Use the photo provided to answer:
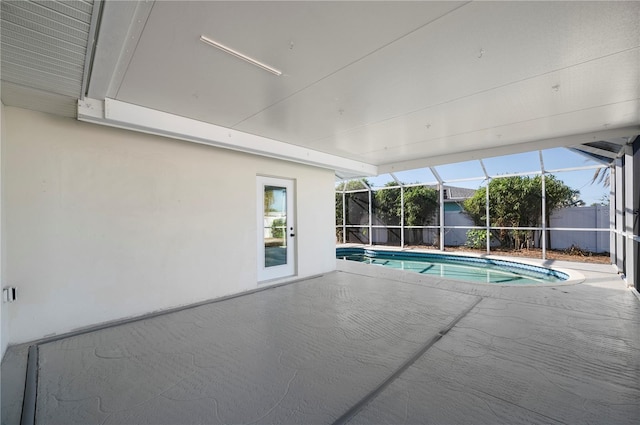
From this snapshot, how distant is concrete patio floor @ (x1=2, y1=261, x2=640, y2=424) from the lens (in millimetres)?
1859

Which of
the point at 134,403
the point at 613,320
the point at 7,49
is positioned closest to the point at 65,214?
the point at 7,49

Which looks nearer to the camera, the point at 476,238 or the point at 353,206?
the point at 476,238

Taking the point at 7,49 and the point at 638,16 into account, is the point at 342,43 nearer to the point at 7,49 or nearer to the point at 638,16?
the point at 638,16

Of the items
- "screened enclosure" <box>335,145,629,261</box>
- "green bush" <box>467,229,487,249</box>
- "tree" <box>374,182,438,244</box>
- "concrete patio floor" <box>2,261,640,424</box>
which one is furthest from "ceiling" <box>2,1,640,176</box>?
"tree" <box>374,182,438,244</box>

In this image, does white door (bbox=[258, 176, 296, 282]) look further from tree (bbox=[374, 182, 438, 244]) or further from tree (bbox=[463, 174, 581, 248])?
tree (bbox=[463, 174, 581, 248])

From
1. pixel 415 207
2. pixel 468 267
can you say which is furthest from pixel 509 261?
pixel 415 207

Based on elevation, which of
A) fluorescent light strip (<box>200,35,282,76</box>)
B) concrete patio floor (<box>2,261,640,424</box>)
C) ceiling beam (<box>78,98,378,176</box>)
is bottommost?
concrete patio floor (<box>2,261,640,424</box>)

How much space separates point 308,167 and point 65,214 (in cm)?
403

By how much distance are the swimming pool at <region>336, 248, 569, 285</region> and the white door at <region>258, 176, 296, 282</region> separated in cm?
334

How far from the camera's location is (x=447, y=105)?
3486 mm

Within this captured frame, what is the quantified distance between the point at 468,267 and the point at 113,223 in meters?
8.31

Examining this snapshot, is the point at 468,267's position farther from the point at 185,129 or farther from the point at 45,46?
the point at 45,46

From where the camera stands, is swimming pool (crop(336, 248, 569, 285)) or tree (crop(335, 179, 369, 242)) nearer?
swimming pool (crop(336, 248, 569, 285))

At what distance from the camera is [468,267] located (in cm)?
810
